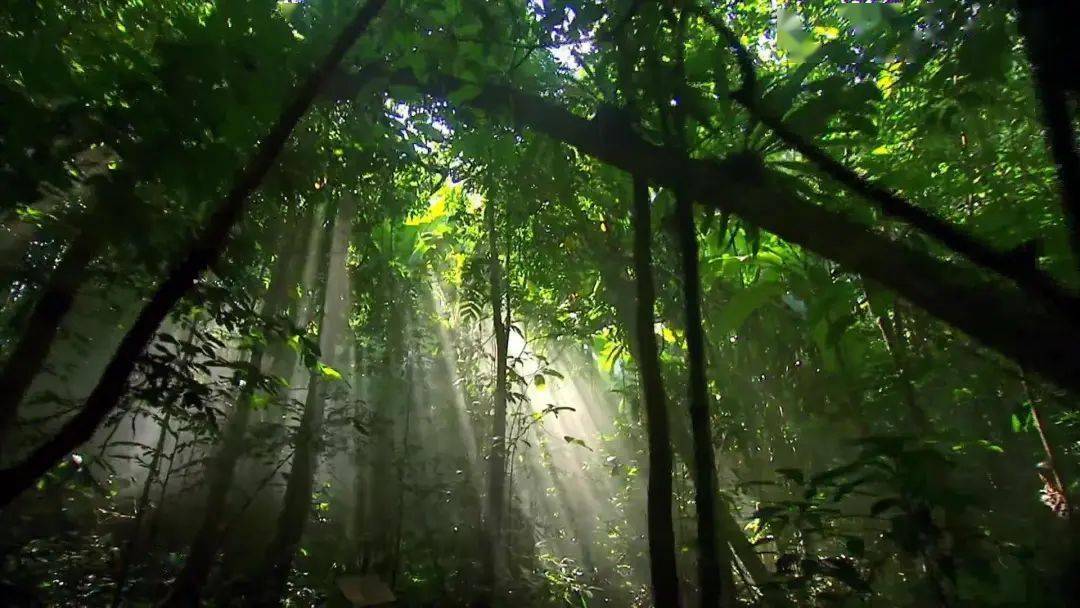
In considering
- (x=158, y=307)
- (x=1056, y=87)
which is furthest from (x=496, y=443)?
(x=1056, y=87)

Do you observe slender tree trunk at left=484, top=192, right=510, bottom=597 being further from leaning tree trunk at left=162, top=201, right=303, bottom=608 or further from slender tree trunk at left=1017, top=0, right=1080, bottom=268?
slender tree trunk at left=1017, top=0, right=1080, bottom=268

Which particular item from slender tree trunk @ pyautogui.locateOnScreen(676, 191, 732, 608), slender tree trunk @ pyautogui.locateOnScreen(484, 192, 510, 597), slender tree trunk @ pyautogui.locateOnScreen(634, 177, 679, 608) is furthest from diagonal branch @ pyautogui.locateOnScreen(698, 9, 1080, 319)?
slender tree trunk @ pyautogui.locateOnScreen(484, 192, 510, 597)

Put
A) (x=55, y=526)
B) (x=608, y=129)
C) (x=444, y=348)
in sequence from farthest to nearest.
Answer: (x=444, y=348) < (x=55, y=526) < (x=608, y=129)

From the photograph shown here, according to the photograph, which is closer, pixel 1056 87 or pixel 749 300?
pixel 1056 87

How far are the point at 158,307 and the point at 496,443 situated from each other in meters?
3.91

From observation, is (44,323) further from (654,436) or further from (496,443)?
(496,443)

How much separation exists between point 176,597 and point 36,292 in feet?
8.92

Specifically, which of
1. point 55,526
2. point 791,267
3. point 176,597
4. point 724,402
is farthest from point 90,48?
Answer: point 55,526

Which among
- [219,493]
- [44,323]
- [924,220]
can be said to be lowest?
[219,493]

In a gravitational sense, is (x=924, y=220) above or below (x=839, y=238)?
below

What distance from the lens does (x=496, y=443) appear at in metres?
5.11

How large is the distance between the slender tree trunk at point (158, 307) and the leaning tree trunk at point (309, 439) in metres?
3.78

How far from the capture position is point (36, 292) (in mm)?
3043

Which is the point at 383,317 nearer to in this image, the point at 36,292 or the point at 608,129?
the point at 36,292
